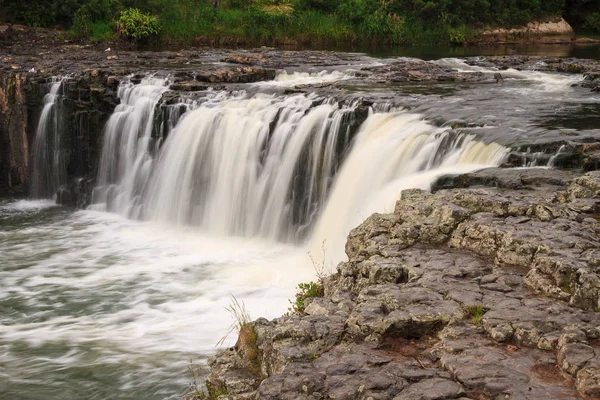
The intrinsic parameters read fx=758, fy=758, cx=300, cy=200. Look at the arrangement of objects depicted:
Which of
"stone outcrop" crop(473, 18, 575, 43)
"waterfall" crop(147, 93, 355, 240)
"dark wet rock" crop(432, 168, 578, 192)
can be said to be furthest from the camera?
"stone outcrop" crop(473, 18, 575, 43)

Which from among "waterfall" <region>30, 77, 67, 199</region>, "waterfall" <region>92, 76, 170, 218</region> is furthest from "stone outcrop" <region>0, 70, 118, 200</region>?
"waterfall" <region>92, 76, 170, 218</region>

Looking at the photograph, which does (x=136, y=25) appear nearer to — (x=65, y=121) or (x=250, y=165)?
(x=65, y=121)

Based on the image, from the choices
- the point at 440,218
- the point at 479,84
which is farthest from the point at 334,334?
the point at 479,84

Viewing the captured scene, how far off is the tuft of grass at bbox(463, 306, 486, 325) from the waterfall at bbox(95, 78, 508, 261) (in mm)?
4393

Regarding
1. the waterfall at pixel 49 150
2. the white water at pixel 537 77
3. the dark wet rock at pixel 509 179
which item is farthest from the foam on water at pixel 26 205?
the white water at pixel 537 77

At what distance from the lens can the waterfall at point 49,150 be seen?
63.9 ft

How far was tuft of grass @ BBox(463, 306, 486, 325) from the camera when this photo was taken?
21.4ft

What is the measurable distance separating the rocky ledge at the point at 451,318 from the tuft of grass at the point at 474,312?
0.01m

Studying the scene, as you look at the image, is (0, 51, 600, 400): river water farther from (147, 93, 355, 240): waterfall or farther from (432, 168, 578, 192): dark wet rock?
(432, 168, 578, 192): dark wet rock

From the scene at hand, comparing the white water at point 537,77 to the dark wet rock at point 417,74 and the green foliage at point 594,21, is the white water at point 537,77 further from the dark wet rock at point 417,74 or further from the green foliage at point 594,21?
the green foliage at point 594,21

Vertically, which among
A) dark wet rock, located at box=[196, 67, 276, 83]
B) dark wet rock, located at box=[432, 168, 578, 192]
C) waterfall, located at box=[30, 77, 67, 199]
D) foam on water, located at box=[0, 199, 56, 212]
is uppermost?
dark wet rock, located at box=[196, 67, 276, 83]

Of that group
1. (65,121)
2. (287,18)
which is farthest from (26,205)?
(287,18)

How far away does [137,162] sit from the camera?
58.4 ft

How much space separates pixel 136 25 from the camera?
3703 centimetres
